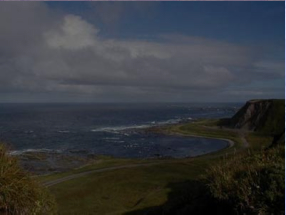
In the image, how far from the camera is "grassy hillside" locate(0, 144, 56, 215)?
12.7m

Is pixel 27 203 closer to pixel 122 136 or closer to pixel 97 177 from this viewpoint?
pixel 97 177

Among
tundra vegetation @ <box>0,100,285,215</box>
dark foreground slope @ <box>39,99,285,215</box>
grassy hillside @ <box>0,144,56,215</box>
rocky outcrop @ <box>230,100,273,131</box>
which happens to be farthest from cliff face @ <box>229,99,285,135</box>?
grassy hillside @ <box>0,144,56,215</box>

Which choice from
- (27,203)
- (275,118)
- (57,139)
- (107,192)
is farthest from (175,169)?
(275,118)

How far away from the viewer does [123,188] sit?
52.4 m

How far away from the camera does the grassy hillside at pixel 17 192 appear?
12703mm

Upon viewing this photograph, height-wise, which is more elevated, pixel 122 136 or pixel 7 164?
pixel 7 164

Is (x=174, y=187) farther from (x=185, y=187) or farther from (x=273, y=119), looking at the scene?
(x=273, y=119)

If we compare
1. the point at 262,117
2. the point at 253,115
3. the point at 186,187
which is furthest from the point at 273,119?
the point at 186,187

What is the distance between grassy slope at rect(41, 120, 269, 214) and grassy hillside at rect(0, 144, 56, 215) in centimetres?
2523

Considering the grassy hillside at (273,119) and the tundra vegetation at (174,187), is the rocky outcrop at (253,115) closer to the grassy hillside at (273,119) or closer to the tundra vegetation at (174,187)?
the grassy hillside at (273,119)

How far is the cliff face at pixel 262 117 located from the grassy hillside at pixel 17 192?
122793mm

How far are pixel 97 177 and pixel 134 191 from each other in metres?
12.2

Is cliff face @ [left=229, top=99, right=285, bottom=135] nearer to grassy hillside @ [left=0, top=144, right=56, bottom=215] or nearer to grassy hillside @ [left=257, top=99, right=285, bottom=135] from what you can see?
grassy hillside @ [left=257, top=99, right=285, bottom=135]

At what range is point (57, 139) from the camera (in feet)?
400
